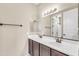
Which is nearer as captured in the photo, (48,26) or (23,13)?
(48,26)

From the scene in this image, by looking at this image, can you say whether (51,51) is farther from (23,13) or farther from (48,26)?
(23,13)

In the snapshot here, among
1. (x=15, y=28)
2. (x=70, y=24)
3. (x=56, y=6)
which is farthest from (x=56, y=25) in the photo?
(x=15, y=28)

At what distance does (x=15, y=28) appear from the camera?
432 centimetres

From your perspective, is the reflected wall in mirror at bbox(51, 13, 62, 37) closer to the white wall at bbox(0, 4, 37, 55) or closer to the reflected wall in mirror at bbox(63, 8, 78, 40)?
the reflected wall in mirror at bbox(63, 8, 78, 40)

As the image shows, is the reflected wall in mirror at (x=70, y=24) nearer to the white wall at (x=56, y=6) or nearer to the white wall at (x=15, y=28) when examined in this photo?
the white wall at (x=56, y=6)

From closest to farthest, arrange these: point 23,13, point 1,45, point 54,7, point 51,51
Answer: point 51,51, point 54,7, point 1,45, point 23,13

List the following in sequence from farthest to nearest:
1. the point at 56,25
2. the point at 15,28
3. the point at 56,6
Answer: the point at 15,28 < the point at 56,6 < the point at 56,25

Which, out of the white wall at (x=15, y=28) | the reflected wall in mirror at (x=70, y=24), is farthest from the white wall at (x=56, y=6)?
the white wall at (x=15, y=28)

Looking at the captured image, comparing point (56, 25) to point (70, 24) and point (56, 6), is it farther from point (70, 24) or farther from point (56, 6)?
point (70, 24)

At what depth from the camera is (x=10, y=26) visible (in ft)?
14.1

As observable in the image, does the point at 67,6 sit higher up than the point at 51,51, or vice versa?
the point at 67,6

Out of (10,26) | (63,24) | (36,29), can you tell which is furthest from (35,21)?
(63,24)

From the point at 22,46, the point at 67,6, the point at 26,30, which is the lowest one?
the point at 22,46

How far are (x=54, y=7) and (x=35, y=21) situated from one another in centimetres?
137
